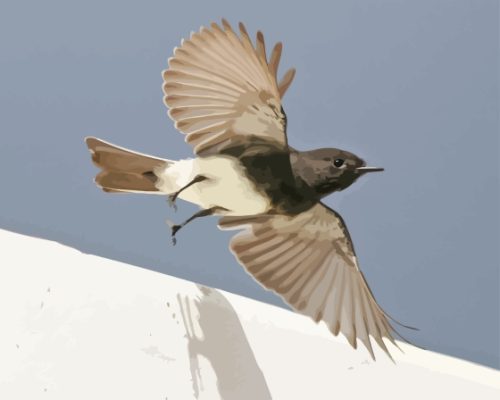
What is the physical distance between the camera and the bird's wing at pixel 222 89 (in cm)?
97

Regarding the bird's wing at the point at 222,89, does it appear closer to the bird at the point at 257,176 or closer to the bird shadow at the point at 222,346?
the bird at the point at 257,176

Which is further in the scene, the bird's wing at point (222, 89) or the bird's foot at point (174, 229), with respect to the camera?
the bird's foot at point (174, 229)

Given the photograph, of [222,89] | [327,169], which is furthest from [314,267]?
[222,89]

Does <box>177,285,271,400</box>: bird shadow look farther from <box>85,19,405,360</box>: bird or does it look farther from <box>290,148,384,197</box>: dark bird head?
<box>290,148,384,197</box>: dark bird head

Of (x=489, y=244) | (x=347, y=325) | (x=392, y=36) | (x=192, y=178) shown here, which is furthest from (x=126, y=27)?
(x=489, y=244)

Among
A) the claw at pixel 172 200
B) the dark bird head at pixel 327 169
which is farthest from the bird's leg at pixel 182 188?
the dark bird head at pixel 327 169

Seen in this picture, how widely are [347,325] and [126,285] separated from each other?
281 millimetres

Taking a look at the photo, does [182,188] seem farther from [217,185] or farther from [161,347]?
[161,347]

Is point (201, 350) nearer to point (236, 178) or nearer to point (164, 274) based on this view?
point (164, 274)

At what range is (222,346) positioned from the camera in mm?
1104

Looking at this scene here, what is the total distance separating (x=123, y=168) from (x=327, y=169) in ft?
0.82

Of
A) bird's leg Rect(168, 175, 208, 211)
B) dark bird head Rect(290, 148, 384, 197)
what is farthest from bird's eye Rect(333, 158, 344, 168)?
bird's leg Rect(168, 175, 208, 211)

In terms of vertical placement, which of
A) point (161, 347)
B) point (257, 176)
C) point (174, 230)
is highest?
point (257, 176)

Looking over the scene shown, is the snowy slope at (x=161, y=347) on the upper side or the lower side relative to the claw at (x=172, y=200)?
lower
